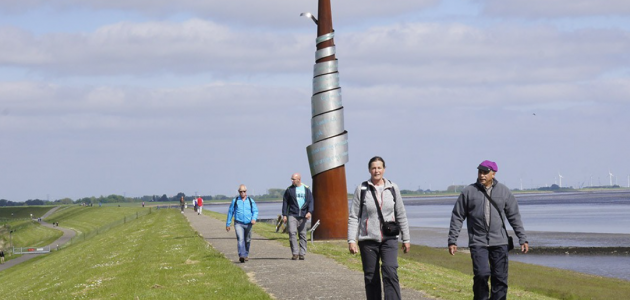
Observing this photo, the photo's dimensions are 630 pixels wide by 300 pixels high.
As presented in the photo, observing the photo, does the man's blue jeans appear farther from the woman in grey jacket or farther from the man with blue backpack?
the woman in grey jacket

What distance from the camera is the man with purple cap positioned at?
1112cm

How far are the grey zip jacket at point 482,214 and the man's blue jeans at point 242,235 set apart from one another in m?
9.07

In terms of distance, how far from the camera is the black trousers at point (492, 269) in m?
11.1

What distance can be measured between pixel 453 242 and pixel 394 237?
82 cm

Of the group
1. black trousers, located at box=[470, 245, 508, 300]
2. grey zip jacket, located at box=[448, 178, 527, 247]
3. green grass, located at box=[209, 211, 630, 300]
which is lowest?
green grass, located at box=[209, 211, 630, 300]

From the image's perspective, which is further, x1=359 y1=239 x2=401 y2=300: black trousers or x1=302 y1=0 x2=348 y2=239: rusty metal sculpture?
x1=302 y1=0 x2=348 y2=239: rusty metal sculpture

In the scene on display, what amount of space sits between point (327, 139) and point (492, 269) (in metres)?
18.3

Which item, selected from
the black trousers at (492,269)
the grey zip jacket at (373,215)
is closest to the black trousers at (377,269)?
the grey zip jacket at (373,215)

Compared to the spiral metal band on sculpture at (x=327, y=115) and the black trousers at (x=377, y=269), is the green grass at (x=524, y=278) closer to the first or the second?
the spiral metal band on sculpture at (x=327, y=115)

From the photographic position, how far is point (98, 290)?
1712 centimetres

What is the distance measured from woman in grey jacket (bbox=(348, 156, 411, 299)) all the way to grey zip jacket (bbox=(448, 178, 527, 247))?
79 cm

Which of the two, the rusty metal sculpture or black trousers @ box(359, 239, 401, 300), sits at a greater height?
the rusty metal sculpture

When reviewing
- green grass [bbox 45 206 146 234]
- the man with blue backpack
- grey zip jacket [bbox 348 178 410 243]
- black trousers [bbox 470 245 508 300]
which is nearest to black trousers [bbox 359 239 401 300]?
grey zip jacket [bbox 348 178 410 243]

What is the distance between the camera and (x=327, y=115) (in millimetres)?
29328
